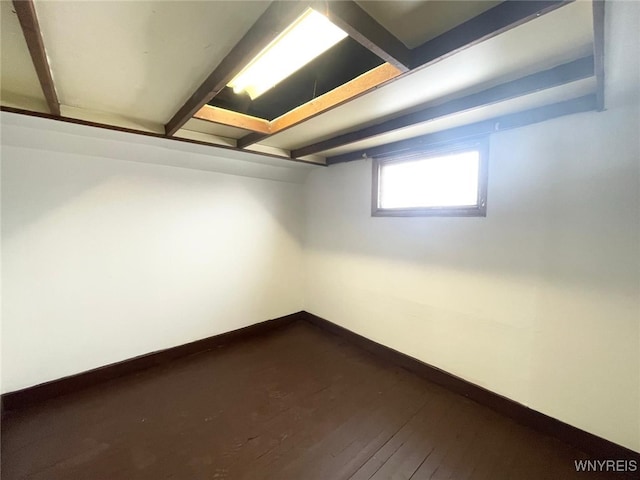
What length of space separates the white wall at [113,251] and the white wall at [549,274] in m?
1.98

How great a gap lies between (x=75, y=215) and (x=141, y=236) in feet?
1.74

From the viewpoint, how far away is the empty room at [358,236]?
1247mm

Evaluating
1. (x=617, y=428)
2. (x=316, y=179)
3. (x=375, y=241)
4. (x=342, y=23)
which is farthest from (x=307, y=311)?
(x=342, y=23)

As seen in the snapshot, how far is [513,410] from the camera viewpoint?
2.15 m

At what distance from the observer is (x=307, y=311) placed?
4168 mm

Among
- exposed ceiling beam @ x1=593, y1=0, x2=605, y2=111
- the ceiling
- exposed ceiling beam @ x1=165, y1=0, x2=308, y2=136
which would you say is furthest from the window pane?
exposed ceiling beam @ x1=165, y1=0, x2=308, y2=136

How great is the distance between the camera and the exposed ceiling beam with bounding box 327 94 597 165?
179 centimetres

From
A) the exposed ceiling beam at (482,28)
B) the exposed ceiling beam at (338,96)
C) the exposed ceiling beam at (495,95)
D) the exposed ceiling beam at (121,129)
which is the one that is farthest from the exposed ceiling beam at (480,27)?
the exposed ceiling beam at (121,129)

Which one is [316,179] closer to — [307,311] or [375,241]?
[375,241]

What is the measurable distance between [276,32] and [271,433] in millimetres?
2434

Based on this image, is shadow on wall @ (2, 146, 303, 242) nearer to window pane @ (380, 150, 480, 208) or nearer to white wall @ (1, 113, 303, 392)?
white wall @ (1, 113, 303, 392)

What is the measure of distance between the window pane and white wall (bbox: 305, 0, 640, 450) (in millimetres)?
183

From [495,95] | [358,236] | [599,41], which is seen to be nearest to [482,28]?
[599,41]

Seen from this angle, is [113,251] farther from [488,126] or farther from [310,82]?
[488,126]
